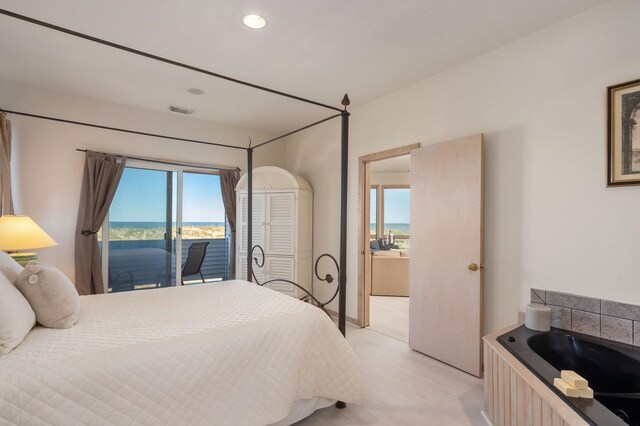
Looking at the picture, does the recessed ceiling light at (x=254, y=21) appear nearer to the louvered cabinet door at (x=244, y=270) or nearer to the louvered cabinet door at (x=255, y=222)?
the louvered cabinet door at (x=255, y=222)

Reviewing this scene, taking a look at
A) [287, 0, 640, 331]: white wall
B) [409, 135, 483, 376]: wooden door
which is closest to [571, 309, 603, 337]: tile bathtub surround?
[287, 0, 640, 331]: white wall

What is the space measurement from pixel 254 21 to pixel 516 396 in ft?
9.14

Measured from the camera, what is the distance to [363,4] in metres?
2.04

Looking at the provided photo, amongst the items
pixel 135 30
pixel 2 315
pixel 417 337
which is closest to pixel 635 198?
pixel 417 337

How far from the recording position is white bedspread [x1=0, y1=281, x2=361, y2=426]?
1.23 metres

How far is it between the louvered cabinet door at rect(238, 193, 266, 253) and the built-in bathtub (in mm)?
3136

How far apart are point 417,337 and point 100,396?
2575 mm

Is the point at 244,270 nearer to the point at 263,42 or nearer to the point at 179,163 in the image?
the point at 179,163

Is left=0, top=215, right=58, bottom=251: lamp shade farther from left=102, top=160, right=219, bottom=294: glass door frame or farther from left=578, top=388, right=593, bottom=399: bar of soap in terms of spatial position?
left=578, top=388, right=593, bottom=399: bar of soap

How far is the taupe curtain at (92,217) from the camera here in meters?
3.57

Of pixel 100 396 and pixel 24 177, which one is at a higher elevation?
pixel 24 177

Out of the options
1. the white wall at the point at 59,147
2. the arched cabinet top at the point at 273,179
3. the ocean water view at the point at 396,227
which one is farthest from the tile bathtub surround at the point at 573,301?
the ocean water view at the point at 396,227

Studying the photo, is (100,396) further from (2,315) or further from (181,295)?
(181,295)

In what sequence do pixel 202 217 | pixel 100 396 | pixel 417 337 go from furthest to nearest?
pixel 202 217 → pixel 417 337 → pixel 100 396
